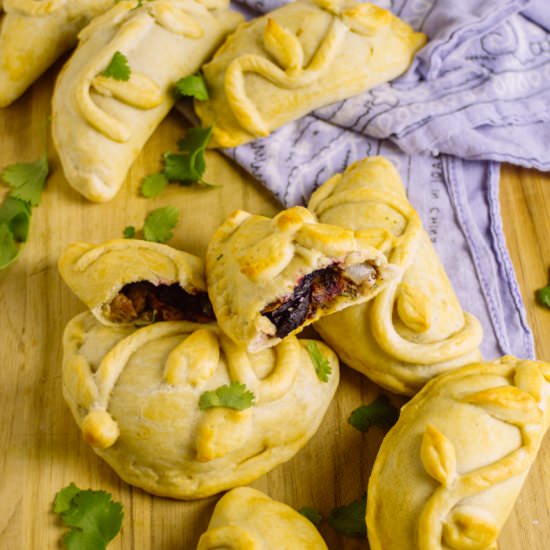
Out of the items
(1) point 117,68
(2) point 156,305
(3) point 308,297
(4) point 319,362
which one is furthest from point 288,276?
(1) point 117,68

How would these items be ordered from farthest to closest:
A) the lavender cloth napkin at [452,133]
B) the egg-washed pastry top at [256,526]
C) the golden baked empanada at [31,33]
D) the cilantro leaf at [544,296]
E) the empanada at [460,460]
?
the golden baked empanada at [31,33]
the lavender cloth napkin at [452,133]
the cilantro leaf at [544,296]
the egg-washed pastry top at [256,526]
the empanada at [460,460]

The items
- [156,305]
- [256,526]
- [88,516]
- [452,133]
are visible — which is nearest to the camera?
[256,526]

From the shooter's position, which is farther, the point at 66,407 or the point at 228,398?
the point at 66,407

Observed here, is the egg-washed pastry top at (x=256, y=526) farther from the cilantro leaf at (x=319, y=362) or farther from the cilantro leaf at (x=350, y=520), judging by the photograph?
the cilantro leaf at (x=319, y=362)

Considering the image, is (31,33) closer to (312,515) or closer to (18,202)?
(18,202)

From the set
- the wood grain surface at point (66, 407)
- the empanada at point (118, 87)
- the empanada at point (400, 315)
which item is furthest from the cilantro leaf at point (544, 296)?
the empanada at point (118, 87)

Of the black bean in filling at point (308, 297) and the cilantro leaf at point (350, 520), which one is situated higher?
the black bean in filling at point (308, 297)

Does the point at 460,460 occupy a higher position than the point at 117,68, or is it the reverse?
the point at 117,68
